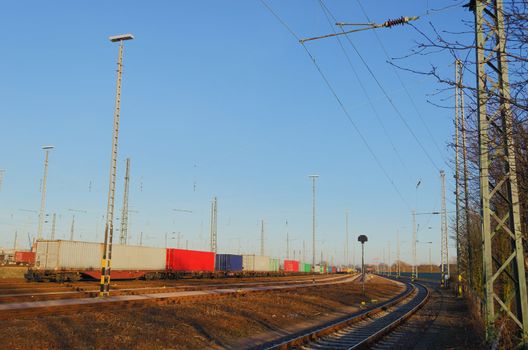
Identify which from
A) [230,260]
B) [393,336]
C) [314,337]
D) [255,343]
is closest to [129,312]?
[255,343]

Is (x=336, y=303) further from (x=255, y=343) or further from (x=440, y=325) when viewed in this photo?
(x=255, y=343)

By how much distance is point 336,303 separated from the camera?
2805cm

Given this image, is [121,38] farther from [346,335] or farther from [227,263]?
[227,263]

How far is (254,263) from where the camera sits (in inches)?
2793

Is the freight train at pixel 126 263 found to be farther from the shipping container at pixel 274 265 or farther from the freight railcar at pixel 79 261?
the shipping container at pixel 274 265

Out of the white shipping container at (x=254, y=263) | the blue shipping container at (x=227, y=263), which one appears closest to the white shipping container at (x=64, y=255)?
the blue shipping container at (x=227, y=263)

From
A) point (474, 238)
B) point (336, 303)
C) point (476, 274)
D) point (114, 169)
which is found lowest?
point (336, 303)

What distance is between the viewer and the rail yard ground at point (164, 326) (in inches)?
517

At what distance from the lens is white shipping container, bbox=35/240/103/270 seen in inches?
1462

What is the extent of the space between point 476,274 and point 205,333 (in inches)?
671

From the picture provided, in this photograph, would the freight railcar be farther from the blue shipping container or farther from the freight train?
the blue shipping container

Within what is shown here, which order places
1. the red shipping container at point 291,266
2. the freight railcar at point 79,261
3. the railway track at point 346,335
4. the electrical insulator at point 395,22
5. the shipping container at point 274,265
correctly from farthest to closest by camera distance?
the red shipping container at point 291,266 → the shipping container at point 274,265 → the freight railcar at point 79,261 → the railway track at point 346,335 → the electrical insulator at point 395,22

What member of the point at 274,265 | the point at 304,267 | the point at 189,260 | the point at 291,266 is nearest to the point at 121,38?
the point at 189,260

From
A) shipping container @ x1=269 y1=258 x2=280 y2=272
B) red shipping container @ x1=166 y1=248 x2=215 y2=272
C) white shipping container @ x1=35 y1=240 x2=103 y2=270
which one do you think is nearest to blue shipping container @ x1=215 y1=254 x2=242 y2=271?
red shipping container @ x1=166 y1=248 x2=215 y2=272
